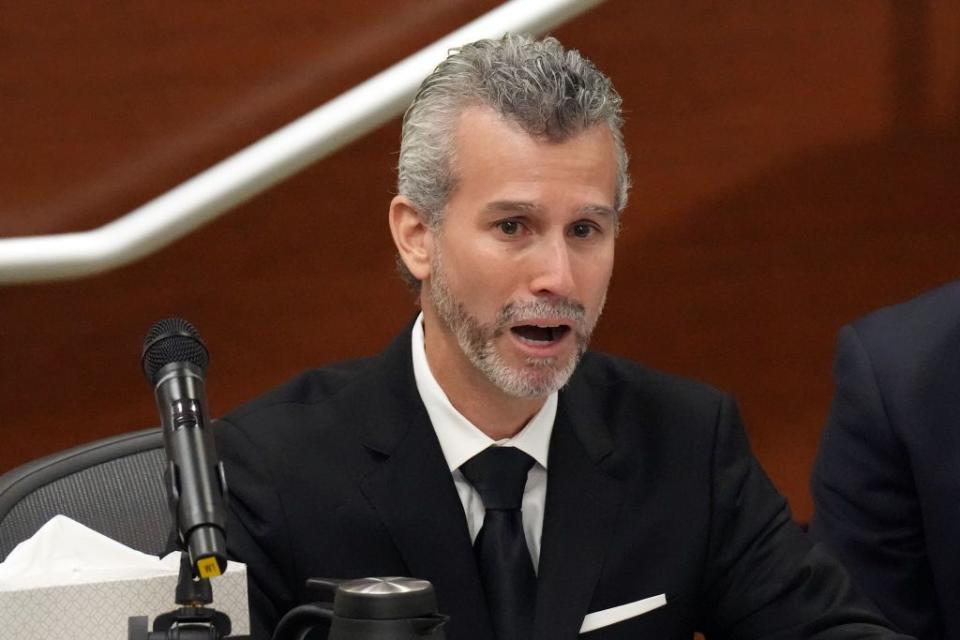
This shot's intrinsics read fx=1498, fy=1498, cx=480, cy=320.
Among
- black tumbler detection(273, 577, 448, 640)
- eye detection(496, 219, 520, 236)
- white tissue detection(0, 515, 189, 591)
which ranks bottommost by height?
black tumbler detection(273, 577, 448, 640)

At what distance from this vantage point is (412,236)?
1.91m

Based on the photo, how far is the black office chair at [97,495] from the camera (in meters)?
1.90

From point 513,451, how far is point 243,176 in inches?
47.5

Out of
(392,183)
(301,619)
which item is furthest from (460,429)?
(392,183)

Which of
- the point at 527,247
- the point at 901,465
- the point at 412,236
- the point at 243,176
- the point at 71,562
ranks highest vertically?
the point at 243,176

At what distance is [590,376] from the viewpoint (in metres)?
2.04

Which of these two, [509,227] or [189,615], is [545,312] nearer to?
[509,227]

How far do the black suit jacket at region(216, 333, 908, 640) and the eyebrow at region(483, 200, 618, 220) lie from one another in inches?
11.3

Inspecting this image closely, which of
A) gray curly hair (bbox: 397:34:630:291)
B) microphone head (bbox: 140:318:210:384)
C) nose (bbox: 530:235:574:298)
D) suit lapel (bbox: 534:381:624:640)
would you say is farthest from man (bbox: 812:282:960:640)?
microphone head (bbox: 140:318:210:384)

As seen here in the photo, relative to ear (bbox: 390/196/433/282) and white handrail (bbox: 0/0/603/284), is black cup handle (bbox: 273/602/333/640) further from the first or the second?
white handrail (bbox: 0/0/603/284)

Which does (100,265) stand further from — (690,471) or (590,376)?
(690,471)

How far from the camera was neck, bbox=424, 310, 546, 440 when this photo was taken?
1.87m

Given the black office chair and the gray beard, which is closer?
the gray beard

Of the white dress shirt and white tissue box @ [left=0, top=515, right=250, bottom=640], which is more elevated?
the white dress shirt
